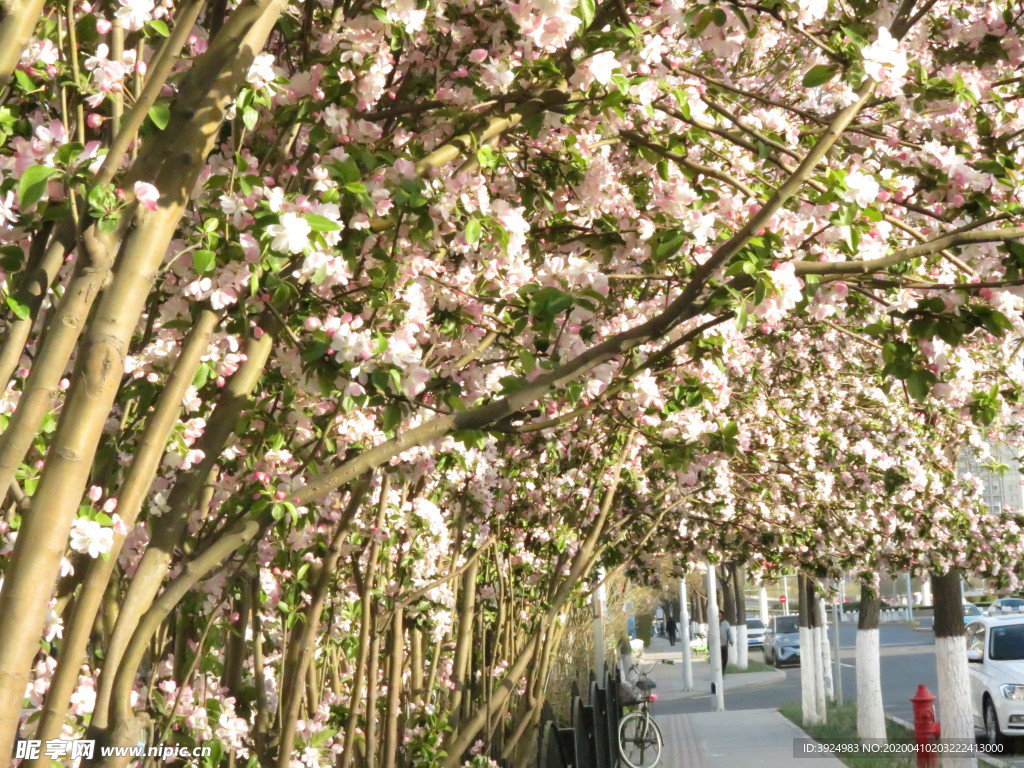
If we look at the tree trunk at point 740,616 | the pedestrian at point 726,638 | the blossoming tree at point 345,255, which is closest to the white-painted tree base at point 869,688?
the blossoming tree at point 345,255

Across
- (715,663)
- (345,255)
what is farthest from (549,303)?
(715,663)

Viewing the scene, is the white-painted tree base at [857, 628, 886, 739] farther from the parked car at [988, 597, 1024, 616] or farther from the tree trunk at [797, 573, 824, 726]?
the parked car at [988, 597, 1024, 616]

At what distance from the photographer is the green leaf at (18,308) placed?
233cm

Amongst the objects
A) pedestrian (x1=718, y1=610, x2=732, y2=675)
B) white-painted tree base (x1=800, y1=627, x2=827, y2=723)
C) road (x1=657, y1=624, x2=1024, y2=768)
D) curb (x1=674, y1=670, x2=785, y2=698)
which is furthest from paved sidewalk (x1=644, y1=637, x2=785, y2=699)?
white-painted tree base (x1=800, y1=627, x2=827, y2=723)

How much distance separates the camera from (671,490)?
998 centimetres

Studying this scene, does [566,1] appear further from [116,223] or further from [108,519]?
[108,519]

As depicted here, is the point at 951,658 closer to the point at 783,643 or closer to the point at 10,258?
the point at 10,258

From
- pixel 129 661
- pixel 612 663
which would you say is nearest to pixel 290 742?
pixel 129 661

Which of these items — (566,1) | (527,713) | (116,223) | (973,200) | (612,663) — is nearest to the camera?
(116,223)

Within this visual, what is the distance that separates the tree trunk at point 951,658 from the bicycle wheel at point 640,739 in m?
3.70

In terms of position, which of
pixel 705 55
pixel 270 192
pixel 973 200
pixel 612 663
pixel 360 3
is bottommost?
pixel 612 663

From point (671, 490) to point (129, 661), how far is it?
7556 mm

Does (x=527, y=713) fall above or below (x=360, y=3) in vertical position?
below

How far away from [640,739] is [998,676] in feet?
15.4
